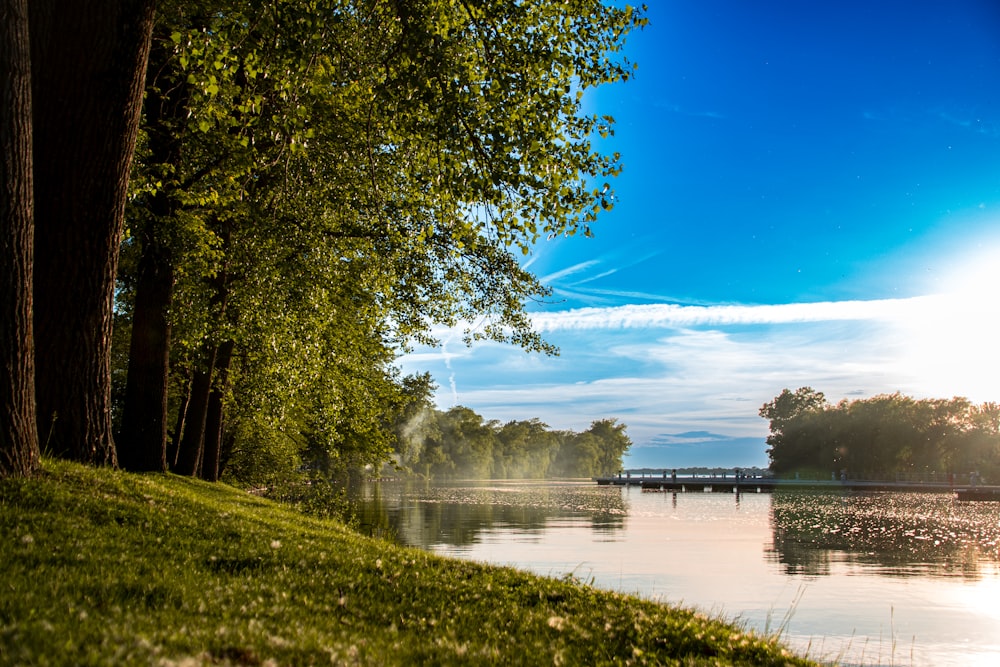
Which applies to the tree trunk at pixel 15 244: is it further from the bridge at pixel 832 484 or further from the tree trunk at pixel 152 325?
the bridge at pixel 832 484

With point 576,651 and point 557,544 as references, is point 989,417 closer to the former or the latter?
point 557,544

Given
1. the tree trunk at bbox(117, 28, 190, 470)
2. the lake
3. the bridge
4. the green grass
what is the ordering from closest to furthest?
1. the green grass
2. the lake
3. the tree trunk at bbox(117, 28, 190, 470)
4. the bridge

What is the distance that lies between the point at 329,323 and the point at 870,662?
651 inches

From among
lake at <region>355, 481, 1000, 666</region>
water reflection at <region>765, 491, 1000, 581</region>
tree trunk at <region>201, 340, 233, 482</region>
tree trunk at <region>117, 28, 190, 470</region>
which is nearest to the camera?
lake at <region>355, 481, 1000, 666</region>

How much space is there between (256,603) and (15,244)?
19.9 ft

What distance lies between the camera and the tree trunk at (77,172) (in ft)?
35.2

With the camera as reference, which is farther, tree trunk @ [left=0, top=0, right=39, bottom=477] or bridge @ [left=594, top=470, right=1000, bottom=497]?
bridge @ [left=594, top=470, right=1000, bottom=497]

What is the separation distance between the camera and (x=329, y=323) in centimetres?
2152

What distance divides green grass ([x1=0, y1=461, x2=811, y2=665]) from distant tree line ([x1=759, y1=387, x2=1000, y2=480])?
411 ft

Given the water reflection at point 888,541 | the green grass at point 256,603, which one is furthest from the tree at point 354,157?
the water reflection at point 888,541

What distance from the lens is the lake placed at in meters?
14.9

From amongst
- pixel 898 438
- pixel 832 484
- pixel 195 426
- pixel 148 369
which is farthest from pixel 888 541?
pixel 898 438

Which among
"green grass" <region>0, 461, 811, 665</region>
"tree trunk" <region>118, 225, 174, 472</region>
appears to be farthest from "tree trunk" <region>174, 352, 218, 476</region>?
"green grass" <region>0, 461, 811, 665</region>

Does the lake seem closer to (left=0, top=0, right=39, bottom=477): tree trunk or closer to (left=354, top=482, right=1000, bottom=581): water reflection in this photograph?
(left=354, top=482, right=1000, bottom=581): water reflection
